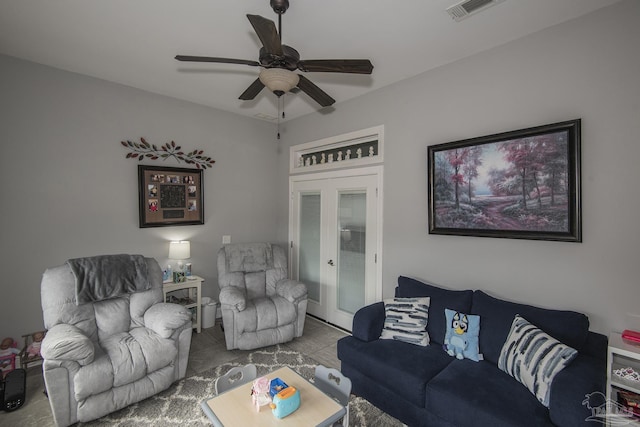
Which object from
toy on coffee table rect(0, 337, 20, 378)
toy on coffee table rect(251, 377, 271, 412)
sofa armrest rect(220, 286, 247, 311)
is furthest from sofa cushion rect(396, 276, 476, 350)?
toy on coffee table rect(0, 337, 20, 378)

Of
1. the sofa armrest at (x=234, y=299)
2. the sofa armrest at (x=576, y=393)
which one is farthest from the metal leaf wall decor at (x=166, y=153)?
the sofa armrest at (x=576, y=393)

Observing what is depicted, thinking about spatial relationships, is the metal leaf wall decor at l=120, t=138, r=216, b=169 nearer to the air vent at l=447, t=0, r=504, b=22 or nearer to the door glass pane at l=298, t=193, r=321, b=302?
the door glass pane at l=298, t=193, r=321, b=302

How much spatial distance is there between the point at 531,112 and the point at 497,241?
1.08 metres

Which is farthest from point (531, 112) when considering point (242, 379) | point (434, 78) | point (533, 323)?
point (242, 379)

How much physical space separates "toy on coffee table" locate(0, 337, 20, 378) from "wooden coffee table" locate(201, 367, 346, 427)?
2268mm

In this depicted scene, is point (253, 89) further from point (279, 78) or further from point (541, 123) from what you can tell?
point (541, 123)

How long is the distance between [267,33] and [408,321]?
2.40m

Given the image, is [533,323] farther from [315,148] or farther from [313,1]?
[315,148]

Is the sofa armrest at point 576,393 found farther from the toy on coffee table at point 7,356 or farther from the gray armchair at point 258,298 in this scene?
the toy on coffee table at point 7,356

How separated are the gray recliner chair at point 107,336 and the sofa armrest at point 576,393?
105 inches

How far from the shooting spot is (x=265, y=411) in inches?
66.3

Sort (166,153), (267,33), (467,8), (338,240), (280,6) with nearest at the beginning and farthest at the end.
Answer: (267,33) → (280,6) → (467,8) → (166,153) → (338,240)

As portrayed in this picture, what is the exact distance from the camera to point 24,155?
114 inches

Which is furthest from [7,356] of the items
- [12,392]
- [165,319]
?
[165,319]
